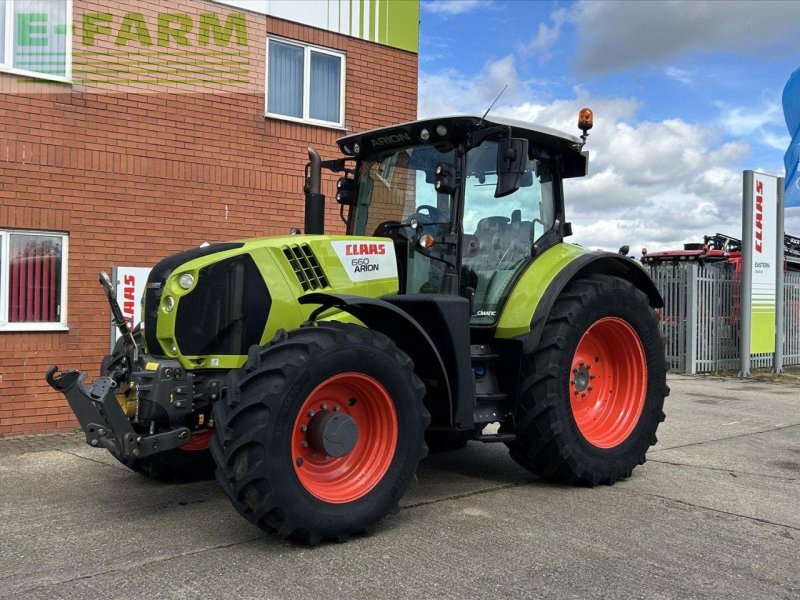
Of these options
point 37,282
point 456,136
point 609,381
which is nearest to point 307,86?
point 37,282

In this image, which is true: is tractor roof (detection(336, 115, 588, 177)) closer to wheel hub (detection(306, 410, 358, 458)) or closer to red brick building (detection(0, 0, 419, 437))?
wheel hub (detection(306, 410, 358, 458))

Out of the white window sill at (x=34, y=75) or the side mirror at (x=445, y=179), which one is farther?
the white window sill at (x=34, y=75)

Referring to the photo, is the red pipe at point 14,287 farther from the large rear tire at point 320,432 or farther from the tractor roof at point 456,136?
the large rear tire at point 320,432

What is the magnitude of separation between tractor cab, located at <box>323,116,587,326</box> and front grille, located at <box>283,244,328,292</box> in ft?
2.28

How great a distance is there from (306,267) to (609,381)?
8.85 ft

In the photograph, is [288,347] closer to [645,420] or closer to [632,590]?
[632,590]

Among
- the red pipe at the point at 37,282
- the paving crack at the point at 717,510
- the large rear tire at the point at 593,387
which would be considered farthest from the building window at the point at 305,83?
the paving crack at the point at 717,510

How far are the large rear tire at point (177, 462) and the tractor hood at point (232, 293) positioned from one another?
676 millimetres

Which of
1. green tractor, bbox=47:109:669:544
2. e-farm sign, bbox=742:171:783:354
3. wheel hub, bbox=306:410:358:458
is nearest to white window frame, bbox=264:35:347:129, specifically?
green tractor, bbox=47:109:669:544

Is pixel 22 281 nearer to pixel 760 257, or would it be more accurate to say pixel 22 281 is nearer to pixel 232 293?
pixel 232 293

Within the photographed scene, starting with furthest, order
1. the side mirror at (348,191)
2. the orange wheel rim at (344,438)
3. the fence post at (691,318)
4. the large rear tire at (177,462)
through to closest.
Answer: the fence post at (691,318) → the side mirror at (348,191) → the large rear tire at (177,462) → the orange wheel rim at (344,438)

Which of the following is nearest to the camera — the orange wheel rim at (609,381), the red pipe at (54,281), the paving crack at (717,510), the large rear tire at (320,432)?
the large rear tire at (320,432)

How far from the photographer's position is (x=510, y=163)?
15.9 ft

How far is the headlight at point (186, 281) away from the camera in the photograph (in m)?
4.51
